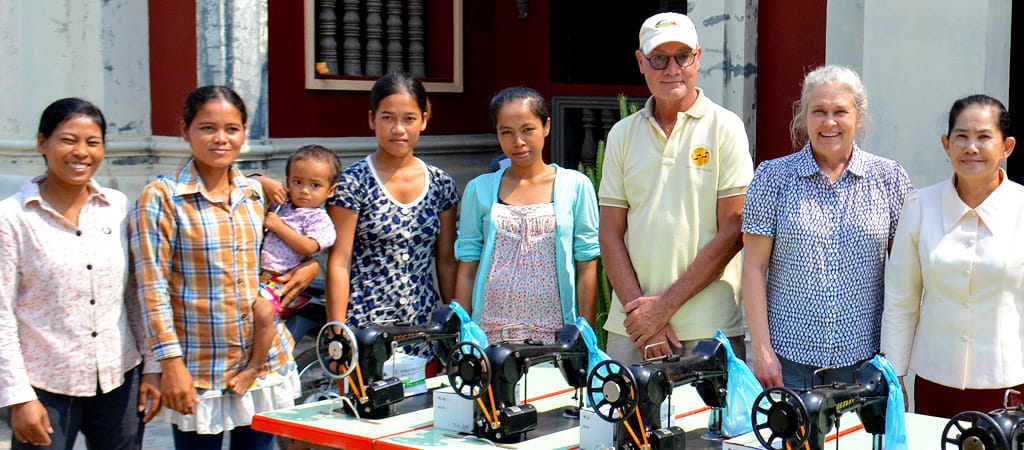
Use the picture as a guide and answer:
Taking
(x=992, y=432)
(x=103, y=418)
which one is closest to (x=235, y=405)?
(x=103, y=418)

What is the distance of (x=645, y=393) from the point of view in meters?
2.72

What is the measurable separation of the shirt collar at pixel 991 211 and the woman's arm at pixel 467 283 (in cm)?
153

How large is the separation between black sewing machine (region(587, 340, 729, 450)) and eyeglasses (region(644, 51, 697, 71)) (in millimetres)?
1014

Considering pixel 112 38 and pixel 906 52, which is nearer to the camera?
pixel 906 52

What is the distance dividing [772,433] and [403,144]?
5.61 feet

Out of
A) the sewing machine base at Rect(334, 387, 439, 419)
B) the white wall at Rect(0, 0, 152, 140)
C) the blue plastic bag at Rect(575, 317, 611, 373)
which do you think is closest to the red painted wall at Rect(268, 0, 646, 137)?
the white wall at Rect(0, 0, 152, 140)

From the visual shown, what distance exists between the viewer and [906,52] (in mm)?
4930

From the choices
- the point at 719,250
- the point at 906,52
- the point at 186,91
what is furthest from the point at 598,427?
the point at 186,91

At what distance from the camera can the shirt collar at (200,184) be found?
325cm

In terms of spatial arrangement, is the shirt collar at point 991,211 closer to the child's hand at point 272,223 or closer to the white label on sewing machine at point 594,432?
the white label on sewing machine at point 594,432

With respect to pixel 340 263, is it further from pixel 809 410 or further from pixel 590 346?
pixel 809 410

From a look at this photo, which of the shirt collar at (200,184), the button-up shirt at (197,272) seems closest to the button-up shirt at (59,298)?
the button-up shirt at (197,272)

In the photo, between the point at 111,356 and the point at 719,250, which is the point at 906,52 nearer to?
the point at 719,250

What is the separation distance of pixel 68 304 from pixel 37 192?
0.34 metres
